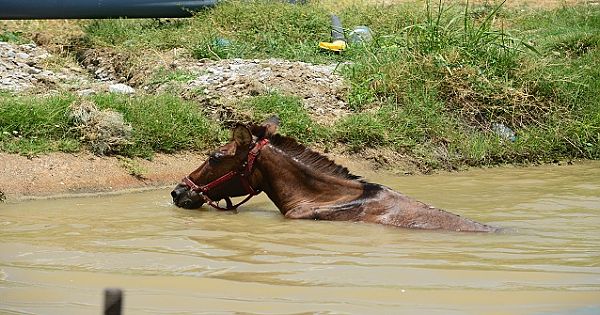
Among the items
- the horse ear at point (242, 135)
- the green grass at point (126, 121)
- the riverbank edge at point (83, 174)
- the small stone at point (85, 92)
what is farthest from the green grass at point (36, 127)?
the horse ear at point (242, 135)

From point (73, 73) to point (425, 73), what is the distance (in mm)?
4338

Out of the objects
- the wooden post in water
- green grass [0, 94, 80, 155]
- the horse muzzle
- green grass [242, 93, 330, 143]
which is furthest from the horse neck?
the wooden post in water

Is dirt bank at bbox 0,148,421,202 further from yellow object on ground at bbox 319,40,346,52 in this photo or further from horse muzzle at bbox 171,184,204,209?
yellow object on ground at bbox 319,40,346,52

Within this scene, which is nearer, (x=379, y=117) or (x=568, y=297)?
(x=568, y=297)

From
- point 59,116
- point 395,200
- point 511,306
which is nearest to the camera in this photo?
point 511,306

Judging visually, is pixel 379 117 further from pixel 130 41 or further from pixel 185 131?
pixel 130 41

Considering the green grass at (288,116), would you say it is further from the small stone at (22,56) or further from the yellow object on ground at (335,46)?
the small stone at (22,56)

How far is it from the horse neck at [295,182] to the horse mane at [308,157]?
33mm

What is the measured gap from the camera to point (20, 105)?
9.86 meters

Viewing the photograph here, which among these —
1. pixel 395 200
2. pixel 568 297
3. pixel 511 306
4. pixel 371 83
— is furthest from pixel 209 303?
pixel 371 83

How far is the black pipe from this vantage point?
44.5ft

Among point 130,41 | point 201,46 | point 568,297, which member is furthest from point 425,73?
point 568,297

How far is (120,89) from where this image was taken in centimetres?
1141

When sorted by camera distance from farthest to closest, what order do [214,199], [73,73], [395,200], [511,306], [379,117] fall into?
1. [73,73]
2. [379,117]
3. [214,199]
4. [395,200]
5. [511,306]
